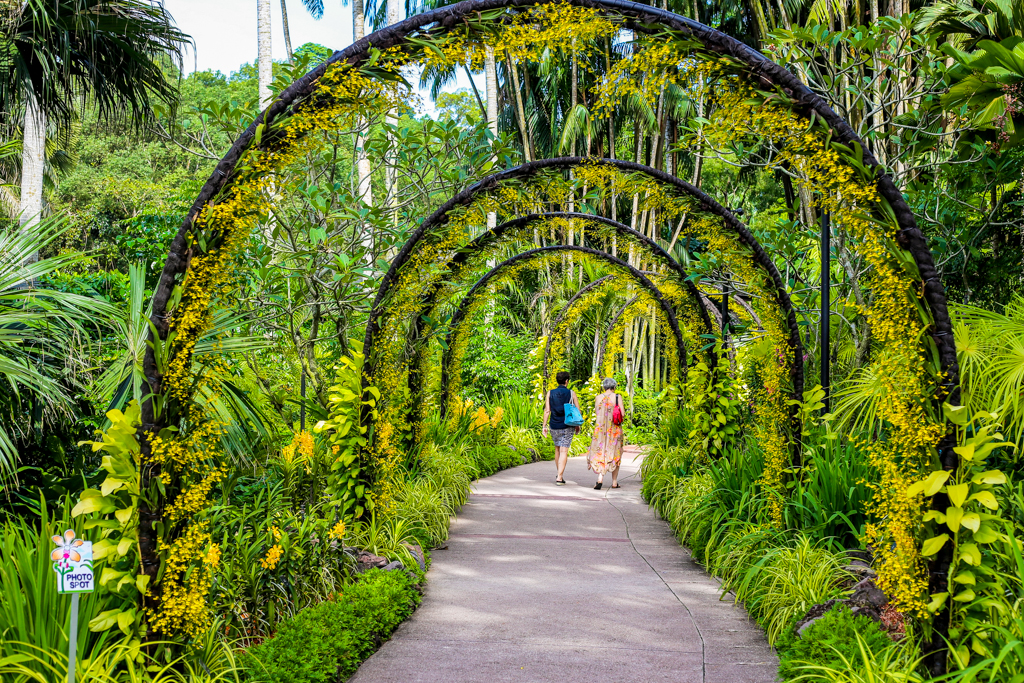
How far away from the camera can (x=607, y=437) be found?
10.5 meters

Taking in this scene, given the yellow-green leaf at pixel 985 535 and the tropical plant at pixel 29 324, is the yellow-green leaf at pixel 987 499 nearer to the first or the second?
the yellow-green leaf at pixel 985 535

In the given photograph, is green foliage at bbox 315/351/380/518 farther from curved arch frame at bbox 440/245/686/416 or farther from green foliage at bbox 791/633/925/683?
curved arch frame at bbox 440/245/686/416

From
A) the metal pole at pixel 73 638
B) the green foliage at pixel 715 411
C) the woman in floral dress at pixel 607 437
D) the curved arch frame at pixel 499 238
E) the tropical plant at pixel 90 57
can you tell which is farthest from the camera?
the woman in floral dress at pixel 607 437

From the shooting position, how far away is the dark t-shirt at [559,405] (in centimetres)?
1079

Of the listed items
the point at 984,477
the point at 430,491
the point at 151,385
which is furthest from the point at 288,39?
the point at 984,477

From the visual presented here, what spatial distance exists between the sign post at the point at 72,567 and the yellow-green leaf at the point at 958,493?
3482 millimetres

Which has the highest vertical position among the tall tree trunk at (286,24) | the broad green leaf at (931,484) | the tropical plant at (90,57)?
the tall tree trunk at (286,24)

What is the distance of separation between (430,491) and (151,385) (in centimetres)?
461

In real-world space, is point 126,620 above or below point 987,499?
below

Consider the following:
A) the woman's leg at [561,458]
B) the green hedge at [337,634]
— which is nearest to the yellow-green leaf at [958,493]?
the green hedge at [337,634]

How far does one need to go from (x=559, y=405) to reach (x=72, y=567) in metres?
8.45

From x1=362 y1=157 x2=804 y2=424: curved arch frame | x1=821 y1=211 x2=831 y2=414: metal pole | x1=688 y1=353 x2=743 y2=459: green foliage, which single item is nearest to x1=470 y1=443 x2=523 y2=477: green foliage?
x1=688 y1=353 x2=743 y2=459: green foliage

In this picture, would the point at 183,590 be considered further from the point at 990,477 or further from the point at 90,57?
the point at 90,57

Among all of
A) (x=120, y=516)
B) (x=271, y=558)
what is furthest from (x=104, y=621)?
(x=271, y=558)
